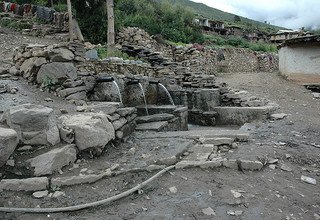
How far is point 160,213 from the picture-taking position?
3016 millimetres

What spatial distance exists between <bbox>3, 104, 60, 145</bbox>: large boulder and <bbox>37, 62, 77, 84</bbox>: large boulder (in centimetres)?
215

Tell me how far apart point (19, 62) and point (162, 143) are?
3.80 meters

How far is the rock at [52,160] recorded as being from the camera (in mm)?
3492

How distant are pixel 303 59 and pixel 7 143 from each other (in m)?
12.3

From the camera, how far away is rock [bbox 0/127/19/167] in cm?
321

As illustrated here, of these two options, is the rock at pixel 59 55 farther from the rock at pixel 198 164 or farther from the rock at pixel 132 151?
the rock at pixel 198 164

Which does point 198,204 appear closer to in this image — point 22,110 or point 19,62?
point 22,110

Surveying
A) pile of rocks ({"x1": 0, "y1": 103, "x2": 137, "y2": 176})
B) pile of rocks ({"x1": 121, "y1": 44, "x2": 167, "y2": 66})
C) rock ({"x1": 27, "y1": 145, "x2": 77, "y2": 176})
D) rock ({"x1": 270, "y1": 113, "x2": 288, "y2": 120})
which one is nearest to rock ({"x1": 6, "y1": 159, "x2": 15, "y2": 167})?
pile of rocks ({"x1": 0, "y1": 103, "x2": 137, "y2": 176})

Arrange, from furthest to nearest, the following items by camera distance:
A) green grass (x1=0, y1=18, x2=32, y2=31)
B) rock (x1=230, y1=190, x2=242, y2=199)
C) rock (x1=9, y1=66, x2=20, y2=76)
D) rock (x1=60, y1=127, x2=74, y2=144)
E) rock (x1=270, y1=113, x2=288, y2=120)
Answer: green grass (x1=0, y1=18, x2=32, y2=31), rock (x1=270, y1=113, x2=288, y2=120), rock (x1=9, y1=66, x2=20, y2=76), rock (x1=60, y1=127, x2=74, y2=144), rock (x1=230, y1=190, x2=242, y2=199)

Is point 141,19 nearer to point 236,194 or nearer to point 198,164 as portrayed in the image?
point 198,164

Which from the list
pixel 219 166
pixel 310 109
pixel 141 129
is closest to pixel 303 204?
pixel 219 166

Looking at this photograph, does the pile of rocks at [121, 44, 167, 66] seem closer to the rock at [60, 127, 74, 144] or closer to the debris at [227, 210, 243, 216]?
the rock at [60, 127, 74, 144]

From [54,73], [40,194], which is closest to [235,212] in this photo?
[40,194]

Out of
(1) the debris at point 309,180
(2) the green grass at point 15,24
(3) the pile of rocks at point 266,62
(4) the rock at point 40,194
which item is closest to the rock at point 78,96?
(4) the rock at point 40,194
